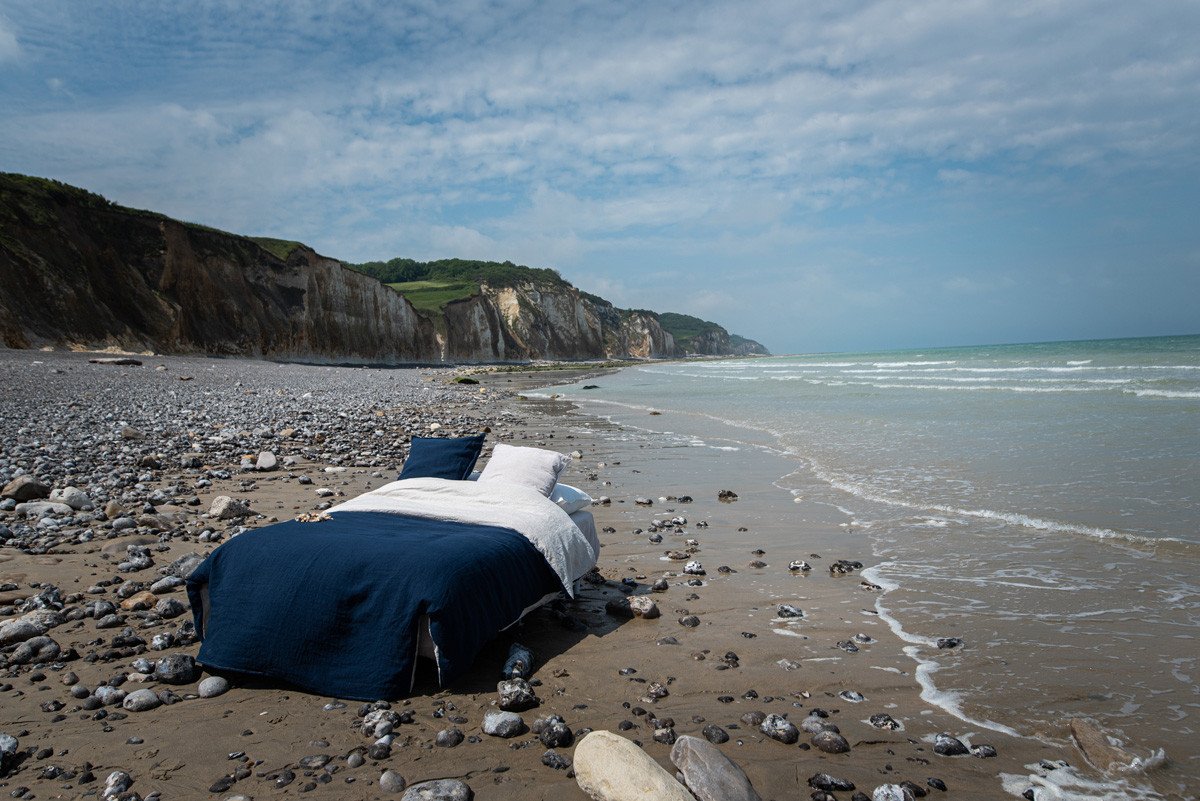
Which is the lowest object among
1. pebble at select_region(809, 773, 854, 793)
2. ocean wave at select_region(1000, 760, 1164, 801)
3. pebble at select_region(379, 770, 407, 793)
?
ocean wave at select_region(1000, 760, 1164, 801)

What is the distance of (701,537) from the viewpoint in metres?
7.79

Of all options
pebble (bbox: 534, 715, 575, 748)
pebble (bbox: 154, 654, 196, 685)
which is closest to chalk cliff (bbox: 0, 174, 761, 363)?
pebble (bbox: 154, 654, 196, 685)

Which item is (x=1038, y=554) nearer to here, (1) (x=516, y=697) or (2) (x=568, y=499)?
(2) (x=568, y=499)

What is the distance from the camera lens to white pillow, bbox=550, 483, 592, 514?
20.3 ft

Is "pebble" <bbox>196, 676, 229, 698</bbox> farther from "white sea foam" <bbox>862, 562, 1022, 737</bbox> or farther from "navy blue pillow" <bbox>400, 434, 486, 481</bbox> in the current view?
"white sea foam" <bbox>862, 562, 1022, 737</bbox>

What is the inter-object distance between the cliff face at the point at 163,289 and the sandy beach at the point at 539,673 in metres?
32.4

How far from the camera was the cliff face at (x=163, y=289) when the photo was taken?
115 ft

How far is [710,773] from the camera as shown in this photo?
10.1 feet

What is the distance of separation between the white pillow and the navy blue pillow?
85cm

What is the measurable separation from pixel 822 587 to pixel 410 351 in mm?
72998

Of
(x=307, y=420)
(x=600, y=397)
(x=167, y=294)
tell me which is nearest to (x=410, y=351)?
(x=167, y=294)

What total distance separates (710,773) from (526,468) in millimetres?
3497

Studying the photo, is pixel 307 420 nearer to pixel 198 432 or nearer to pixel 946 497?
pixel 198 432

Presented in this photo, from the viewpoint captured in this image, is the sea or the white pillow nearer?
the sea
